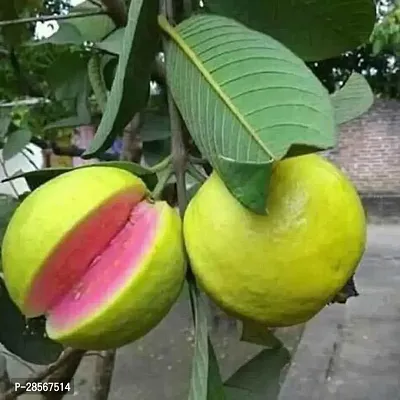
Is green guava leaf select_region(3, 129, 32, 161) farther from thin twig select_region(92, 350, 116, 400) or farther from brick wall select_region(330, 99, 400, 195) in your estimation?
brick wall select_region(330, 99, 400, 195)

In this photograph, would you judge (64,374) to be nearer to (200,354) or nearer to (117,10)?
(117,10)

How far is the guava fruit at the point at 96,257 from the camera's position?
1.29 feet

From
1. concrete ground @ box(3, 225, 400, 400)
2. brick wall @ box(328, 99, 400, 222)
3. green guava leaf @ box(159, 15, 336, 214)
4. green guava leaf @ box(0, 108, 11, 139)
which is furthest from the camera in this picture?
brick wall @ box(328, 99, 400, 222)

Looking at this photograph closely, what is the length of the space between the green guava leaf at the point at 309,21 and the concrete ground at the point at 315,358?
2.63m

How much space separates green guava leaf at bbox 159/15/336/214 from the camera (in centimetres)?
33

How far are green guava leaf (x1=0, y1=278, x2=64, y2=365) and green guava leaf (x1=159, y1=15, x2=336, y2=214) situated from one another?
0.30m

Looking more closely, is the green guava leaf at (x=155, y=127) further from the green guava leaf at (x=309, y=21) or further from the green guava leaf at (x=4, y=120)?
the green guava leaf at (x=4, y=120)

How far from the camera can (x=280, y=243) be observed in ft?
1.21

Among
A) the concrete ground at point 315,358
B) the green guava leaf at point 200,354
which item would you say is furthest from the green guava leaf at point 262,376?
the concrete ground at point 315,358

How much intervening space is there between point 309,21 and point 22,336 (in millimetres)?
377

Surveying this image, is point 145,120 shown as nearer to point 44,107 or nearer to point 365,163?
point 44,107

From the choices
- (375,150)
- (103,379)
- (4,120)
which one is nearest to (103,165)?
(103,379)

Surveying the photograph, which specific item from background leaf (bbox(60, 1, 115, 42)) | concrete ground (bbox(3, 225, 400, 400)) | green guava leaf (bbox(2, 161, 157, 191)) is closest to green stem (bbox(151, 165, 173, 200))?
green guava leaf (bbox(2, 161, 157, 191))

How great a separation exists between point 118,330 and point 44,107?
3.32 ft
